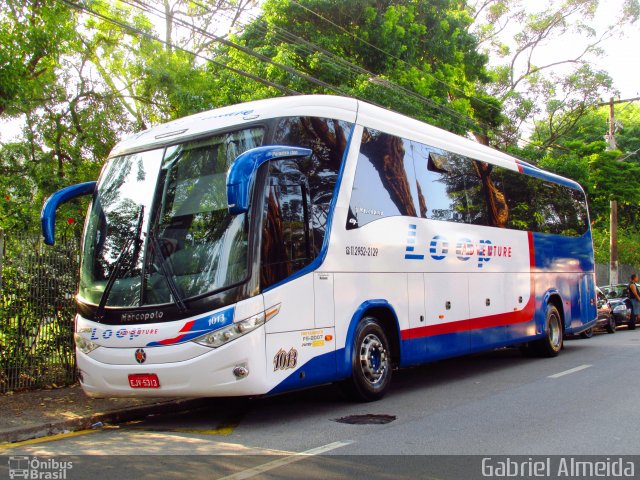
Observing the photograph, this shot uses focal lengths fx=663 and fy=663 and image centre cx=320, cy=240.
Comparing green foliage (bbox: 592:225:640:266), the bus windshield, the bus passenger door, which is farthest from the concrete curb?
green foliage (bbox: 592:225:640:266)

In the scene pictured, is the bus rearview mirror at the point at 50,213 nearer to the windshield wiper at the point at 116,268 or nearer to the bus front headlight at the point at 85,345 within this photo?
the windshield wiper at the point at 116,268

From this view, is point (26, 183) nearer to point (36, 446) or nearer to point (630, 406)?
point (36, 446)

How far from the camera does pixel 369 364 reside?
8.75m

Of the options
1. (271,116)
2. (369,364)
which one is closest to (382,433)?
(369,364)

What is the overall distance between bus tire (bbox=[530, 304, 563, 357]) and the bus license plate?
30.2 feet

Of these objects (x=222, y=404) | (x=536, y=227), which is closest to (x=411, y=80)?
(x=536, y=227)

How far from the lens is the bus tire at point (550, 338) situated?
13977mm

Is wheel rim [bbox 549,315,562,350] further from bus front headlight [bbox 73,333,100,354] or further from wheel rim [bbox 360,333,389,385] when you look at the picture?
bus front headlight [bbox 73,333,100,354]

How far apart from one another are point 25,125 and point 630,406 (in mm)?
11041

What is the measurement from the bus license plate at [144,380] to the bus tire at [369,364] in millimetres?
2479

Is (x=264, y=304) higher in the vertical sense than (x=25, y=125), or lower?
lower

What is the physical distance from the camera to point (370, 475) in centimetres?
538

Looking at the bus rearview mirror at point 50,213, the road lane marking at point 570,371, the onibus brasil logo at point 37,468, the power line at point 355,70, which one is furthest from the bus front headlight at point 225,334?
the power line at point 355,70

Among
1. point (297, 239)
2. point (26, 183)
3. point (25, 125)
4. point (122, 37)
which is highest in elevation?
point (122, 37)
